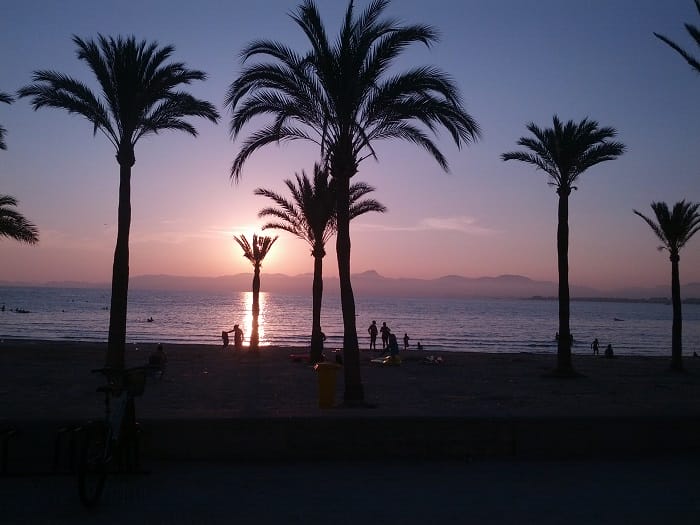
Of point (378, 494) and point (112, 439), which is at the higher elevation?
point (112, 439)

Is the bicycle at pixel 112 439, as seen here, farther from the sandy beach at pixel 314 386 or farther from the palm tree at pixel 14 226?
the palm tree at pixel 14 226

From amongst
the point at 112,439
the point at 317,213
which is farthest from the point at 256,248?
the point at 112,439

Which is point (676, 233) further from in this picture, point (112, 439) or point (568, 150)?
point (112, 439)

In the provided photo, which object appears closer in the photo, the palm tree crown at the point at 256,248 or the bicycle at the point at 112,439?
the bicycle at the point at 112,439

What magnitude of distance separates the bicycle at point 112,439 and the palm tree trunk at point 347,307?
6575 mm

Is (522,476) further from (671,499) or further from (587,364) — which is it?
(587,364)

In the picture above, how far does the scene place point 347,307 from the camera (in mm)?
12703

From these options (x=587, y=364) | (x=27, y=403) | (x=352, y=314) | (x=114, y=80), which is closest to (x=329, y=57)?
(x=352, y=314)

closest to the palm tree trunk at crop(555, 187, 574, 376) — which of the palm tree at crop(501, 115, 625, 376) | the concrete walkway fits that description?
the palm tree at crop(501, 115, 625, 376)

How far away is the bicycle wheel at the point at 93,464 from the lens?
16.2ft

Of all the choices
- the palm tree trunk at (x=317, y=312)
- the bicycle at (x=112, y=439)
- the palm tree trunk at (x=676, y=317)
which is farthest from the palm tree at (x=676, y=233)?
the bicycle at (x=112, y=439)

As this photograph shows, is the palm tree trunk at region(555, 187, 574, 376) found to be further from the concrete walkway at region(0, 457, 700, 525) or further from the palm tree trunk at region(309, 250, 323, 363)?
the concrete walkway at region(0, 457, 700, 525)

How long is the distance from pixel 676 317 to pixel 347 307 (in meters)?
20.3

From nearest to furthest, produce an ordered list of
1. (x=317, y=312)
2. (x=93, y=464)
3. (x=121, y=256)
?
(x=93, y=464) < (x=121, y=256) < (x=317, y=312)
